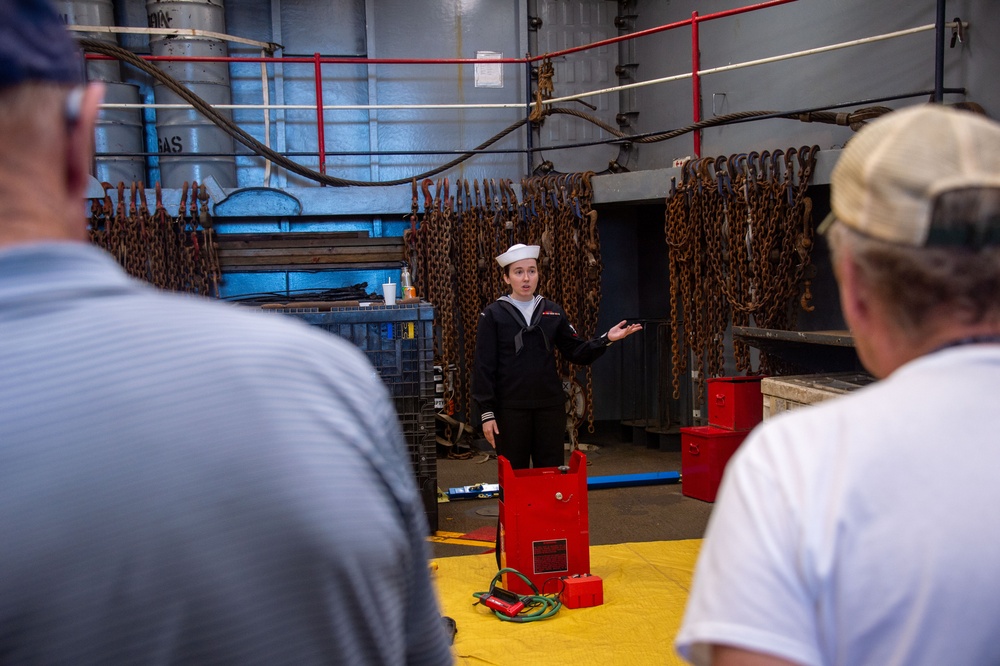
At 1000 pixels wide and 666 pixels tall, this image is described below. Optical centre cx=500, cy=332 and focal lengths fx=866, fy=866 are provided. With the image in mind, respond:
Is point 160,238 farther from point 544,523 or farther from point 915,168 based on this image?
point 915,168

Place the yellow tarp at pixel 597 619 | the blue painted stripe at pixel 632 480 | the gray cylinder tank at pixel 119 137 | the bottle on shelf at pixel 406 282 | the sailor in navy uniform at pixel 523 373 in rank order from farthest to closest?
the gray cylinder tank at pixel 119 137 < the blue painted stripe at pixel 632 480 < the bottle on shelf at pixel 406 282 < the sailor in navy uniform at pixel 523 373 < the yellow tarp at pixel 597 619

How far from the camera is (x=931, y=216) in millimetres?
1014

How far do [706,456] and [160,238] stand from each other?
4.97 meters

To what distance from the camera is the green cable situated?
431 centimetres

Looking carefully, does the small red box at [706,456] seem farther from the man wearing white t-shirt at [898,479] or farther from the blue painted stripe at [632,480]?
the man wearing white t-shirt at [898,479]

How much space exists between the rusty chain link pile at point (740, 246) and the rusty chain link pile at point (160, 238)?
13.3ft

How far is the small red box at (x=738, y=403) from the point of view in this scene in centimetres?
607

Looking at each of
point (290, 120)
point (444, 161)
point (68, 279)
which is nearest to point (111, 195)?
point (290, 120)

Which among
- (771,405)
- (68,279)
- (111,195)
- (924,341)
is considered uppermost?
(111,195)

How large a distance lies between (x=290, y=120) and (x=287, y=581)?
8.32m

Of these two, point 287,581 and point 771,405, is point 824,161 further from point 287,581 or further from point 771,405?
point 287,581

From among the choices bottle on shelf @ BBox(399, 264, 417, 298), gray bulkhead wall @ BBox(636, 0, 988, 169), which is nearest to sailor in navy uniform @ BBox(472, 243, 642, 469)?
bottle on shelf @ BBox(399, 264, 417, 298)

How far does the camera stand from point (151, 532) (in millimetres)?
887

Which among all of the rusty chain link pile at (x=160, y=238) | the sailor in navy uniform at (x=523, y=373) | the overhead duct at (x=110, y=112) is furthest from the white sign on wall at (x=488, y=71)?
the sailor in navy uniform at (x=523, y=373)
